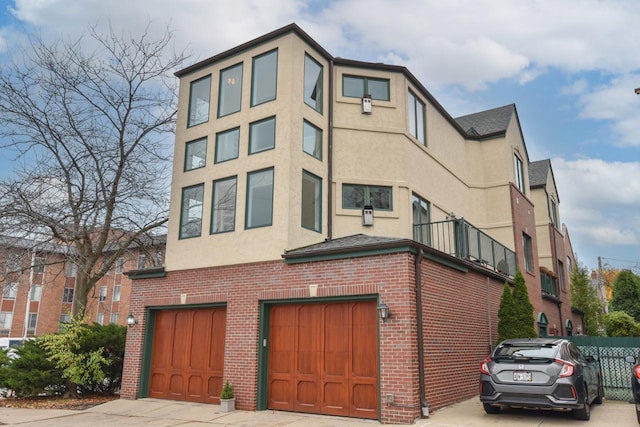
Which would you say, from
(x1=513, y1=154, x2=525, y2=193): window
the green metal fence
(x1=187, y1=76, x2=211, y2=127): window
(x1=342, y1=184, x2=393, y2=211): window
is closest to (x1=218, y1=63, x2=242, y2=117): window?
(x1=187, y1=76, x2=211, y2=127): window

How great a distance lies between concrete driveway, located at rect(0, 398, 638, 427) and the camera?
8.88 metres

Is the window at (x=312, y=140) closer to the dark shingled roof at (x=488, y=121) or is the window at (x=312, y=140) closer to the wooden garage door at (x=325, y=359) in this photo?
the wooden garage door at (x=325, y=359)

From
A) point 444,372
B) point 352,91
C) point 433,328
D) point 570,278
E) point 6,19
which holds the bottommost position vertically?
point 444,372

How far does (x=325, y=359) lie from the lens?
35.3ft

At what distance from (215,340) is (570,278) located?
26.8m

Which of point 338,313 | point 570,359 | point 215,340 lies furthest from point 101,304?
point 570,359

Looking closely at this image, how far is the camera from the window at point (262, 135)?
43.8ft

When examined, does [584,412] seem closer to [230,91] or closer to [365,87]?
[365,87]

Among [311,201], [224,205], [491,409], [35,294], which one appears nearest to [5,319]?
[35,294]

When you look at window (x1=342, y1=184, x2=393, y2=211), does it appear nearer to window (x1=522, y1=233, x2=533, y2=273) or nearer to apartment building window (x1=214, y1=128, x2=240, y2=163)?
apartment building window (x1=214, y1=128, x2=240, y2=163)

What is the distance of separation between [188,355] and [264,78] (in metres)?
8.32

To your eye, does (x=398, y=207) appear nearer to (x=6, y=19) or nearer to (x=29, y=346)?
(x=29, y=346)

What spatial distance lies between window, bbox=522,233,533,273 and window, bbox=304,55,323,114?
1104cm

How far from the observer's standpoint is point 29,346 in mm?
14797
